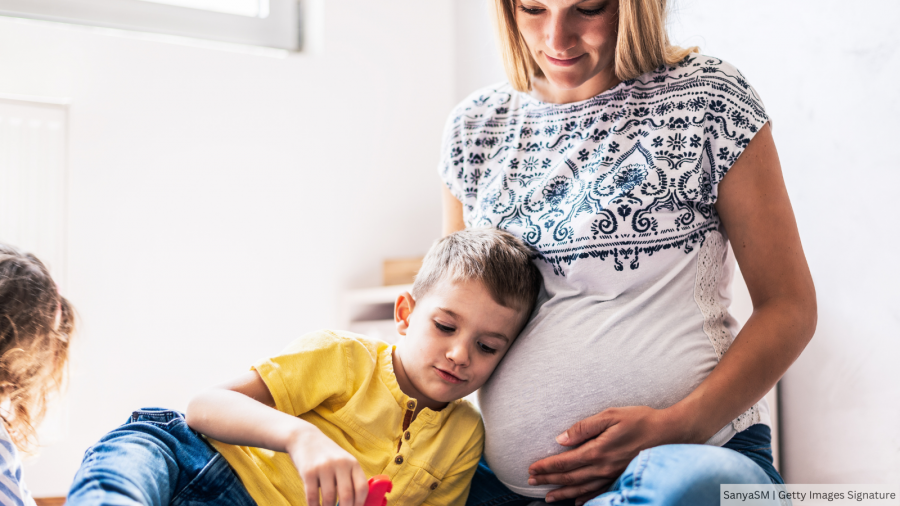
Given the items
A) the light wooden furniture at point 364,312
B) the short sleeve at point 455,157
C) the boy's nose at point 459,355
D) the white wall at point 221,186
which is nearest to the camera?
the boy's nose at point 459,355

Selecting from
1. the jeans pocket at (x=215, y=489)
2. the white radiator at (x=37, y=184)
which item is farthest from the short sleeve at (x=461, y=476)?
the white radiator at (x=37, y=184)

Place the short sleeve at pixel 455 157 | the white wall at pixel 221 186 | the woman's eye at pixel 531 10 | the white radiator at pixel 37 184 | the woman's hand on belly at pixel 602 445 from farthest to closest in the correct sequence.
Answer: the white wall at pixel 221 186 < the white radiator at pixel 37 184 < the short sleeve at pixel 455 157 < the woman's eye at pixel 531 10 < the woman's hand on belly at pixel 602 445

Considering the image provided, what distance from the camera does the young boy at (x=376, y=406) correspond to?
72 cm

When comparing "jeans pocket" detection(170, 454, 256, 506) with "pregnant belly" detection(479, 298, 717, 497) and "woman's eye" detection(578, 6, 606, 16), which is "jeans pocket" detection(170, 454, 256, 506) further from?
"woman's eye" detection(578, 6, 606, 16)

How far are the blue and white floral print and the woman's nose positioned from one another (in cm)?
9

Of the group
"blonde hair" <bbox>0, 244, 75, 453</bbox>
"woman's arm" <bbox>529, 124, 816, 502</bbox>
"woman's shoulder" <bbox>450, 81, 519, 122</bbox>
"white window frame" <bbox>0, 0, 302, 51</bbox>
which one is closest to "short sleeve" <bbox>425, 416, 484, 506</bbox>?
"woman's arm" <bbox>529, 124, 816, 502</bbox>

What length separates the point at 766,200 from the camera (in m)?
0.79

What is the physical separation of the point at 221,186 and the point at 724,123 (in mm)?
1482

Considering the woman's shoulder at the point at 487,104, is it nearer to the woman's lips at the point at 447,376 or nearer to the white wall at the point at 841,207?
the white wall at the point at 841,207

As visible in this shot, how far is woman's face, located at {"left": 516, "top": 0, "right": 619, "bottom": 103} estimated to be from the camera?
875 millimetres

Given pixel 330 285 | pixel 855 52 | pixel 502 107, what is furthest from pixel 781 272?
pixel 330 285

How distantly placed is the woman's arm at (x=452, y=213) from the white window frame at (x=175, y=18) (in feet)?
3.98

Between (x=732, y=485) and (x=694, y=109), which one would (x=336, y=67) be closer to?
(x=694, y=109)

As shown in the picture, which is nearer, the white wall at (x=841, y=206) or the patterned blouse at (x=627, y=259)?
the patterned blouse at (x=627, y=259)
